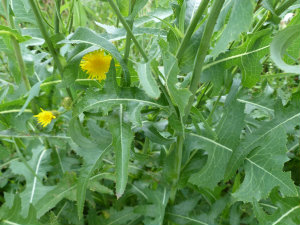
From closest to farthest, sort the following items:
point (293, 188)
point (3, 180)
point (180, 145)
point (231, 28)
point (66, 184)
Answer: point (231, 28), point (293, 188), point (180, 145), point (66, 184), point (3, 180)

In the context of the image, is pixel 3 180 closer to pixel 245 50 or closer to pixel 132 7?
pixel 132 7

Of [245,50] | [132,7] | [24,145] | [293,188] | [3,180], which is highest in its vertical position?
[132,7]

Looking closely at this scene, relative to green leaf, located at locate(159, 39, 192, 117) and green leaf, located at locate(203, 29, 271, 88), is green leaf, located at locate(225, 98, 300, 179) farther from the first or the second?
green leaf, located at locate(159, 39, 192, 117)

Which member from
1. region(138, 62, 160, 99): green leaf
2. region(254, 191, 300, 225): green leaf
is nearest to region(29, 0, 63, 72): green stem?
region(138, 62, 160, 99): green leaf

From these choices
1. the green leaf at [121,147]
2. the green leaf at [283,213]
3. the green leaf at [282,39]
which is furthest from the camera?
the green leaf at [283,213]

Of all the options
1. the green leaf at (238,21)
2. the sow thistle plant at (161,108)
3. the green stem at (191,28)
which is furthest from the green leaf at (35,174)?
the green leaf at (238,21)

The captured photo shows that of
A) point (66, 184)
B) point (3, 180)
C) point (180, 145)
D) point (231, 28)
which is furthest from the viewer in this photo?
point (3, 180)

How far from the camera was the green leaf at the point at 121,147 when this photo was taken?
2.17 feet

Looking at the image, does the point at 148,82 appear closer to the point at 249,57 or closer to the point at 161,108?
the point at 161,108

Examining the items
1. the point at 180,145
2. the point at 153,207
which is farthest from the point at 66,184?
the point at 180,145

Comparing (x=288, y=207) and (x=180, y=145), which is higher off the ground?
(x=180, y=145)

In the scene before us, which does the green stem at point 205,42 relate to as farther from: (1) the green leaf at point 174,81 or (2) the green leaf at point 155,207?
(2) the green leaf at point 155,207

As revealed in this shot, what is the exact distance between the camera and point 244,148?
2.77 feet

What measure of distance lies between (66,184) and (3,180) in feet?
1.35
